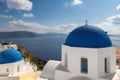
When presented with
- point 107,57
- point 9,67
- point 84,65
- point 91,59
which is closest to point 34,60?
point 9,67

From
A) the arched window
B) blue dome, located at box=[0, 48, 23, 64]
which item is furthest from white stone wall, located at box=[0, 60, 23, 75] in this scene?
the arched window

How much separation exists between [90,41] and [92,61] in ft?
3.82

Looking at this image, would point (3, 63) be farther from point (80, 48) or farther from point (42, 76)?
point (80, 48)

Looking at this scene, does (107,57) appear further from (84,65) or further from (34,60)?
(34,60)

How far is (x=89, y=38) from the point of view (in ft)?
36.9

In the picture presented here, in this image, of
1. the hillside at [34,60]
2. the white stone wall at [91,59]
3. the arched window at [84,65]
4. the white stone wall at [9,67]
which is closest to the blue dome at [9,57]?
the white stone wall at [9,67]

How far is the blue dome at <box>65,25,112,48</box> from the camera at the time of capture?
1117 centimetres

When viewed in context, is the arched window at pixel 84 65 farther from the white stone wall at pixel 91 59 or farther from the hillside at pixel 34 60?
the hillside at pixel 34 60

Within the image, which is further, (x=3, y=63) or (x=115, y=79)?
(x=3, y=63)

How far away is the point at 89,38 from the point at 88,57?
111 cm

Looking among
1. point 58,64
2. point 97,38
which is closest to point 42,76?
point 58,64

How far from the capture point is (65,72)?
38.4 ft

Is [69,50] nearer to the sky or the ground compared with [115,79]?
nearer to the sky

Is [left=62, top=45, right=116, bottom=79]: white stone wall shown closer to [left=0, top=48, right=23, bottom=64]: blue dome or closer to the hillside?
[left=0, top=48, right=23, bottom=64]: blue dome
